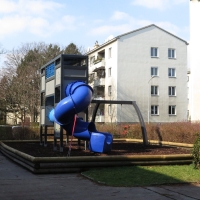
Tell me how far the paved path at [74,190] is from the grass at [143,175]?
1.42 feet

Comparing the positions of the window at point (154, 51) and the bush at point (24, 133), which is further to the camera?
the window at point (154, 51)

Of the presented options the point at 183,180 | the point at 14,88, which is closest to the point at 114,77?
the point at 14,88

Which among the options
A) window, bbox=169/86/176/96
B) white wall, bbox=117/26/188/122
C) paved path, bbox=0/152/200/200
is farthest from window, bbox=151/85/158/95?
paved path, bbox=0/152/200/200

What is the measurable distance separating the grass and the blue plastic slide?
255 centimetres

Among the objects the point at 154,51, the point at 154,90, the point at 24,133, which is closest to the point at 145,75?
the point at 154,90

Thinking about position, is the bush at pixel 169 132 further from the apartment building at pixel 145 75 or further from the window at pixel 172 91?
the window at pixel 172 91

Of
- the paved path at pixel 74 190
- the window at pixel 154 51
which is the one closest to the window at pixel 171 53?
the window at pixel 154 51

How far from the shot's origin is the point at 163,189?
359 inches

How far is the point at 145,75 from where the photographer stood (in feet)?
173

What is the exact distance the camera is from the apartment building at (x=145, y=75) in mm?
51406

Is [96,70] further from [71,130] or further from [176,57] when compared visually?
[71,130]

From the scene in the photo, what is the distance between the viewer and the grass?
9883mm

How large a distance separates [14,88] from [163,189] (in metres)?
40.1

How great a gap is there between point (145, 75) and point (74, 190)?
44.6m
